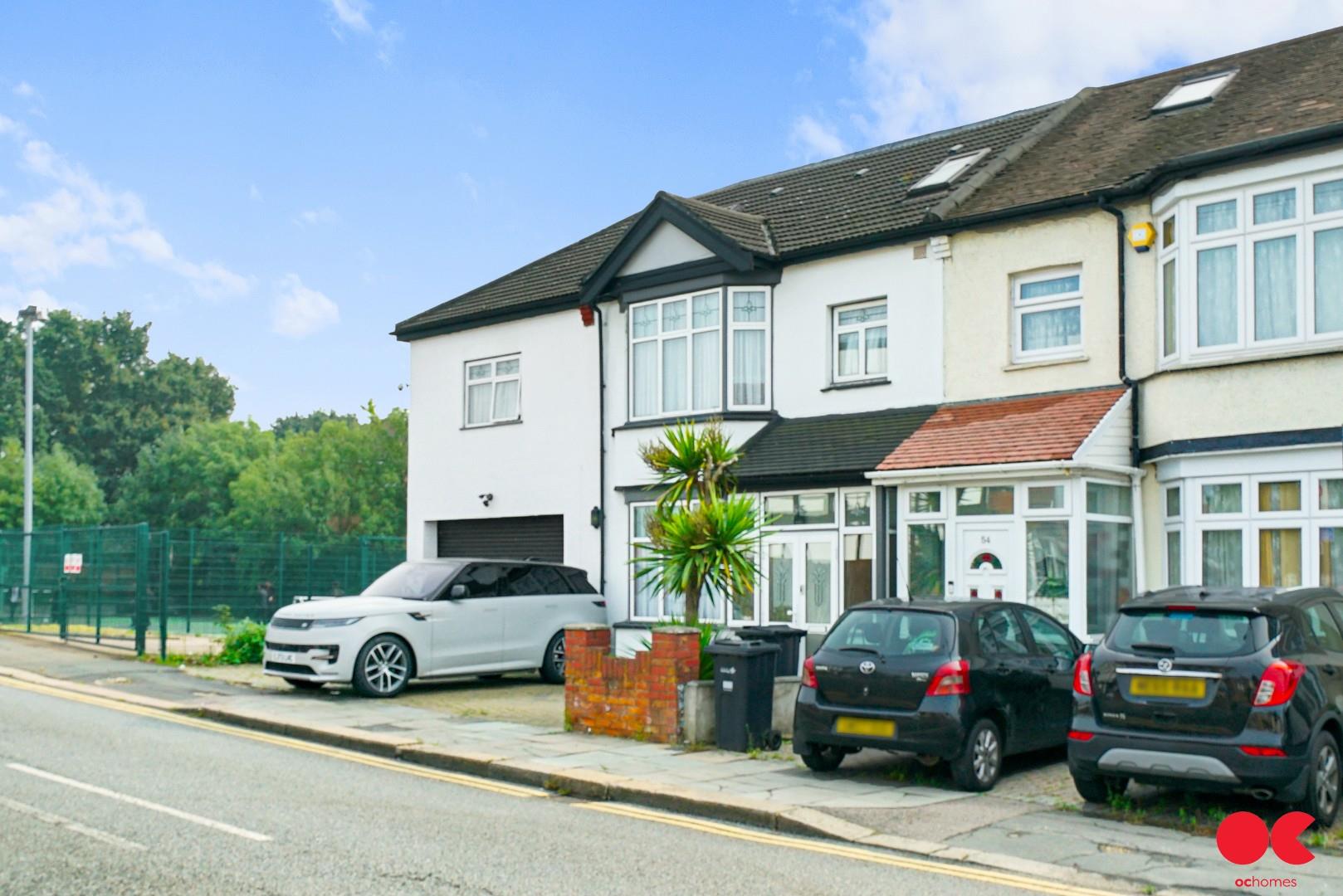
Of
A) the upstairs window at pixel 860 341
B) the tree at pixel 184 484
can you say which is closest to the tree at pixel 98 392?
the tree at pixel 184 484

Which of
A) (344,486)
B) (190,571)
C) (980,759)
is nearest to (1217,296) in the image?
(980,759)

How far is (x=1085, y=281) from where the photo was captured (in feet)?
55.9

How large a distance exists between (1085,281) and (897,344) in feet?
9.49

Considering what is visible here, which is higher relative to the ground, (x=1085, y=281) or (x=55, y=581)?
(x=1085, y=281)

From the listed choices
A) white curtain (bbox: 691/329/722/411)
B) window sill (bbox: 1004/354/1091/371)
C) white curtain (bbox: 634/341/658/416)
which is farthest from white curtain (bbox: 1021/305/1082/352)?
white curtain (bbox: 634/341/658/416)

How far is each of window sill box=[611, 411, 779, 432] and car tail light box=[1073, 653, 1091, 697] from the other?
33.1 ft

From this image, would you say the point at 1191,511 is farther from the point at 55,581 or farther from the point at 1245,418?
the point at 55,581

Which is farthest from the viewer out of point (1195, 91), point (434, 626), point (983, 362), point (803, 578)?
point (803, 578)

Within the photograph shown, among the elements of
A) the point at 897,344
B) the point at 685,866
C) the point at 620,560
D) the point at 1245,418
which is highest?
the point at 897,344

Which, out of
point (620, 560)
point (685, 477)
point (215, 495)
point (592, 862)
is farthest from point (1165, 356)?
point (215, 495)

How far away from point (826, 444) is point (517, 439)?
7.06m

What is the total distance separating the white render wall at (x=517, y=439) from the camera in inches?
901

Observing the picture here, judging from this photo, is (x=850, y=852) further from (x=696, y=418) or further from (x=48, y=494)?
(x=48, y=494)

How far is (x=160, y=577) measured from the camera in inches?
826
